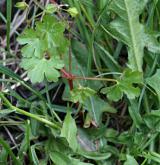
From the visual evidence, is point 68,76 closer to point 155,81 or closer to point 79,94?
point 79,94

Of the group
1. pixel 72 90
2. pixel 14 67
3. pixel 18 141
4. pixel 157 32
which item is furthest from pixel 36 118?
pixel 157 32

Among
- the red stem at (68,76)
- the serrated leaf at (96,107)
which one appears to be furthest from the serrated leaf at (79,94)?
the serrated leaf at (96,107)

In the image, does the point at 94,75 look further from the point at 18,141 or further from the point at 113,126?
the point at 18,141

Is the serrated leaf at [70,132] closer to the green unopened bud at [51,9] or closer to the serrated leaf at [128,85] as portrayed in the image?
the serrated leaf at [128,85]

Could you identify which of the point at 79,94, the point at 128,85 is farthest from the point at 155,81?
the point at 79,94

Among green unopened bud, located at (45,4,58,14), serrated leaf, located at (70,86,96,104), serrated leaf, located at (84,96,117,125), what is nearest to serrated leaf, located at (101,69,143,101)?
serrated leaf, located at (70,86,96,104)

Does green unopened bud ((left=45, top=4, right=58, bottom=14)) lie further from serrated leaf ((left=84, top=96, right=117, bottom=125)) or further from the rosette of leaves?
serrated leaf ((left=84, top=96, right=117, bottom=125))
